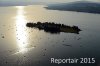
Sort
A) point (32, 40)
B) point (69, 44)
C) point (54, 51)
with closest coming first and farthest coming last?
point (54, 51), point (69, 44), point (32, 40)

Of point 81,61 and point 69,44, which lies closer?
point 81,61

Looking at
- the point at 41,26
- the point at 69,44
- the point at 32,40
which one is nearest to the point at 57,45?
the point at 69,44

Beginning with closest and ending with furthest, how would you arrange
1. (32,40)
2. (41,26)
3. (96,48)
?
(96,48)
(32,40)
(41,26)

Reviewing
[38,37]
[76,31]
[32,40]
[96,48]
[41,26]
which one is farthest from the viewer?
[41,26]

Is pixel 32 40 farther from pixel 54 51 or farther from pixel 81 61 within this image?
pixel 81 61

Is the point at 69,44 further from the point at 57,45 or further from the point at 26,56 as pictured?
the point at 26,56

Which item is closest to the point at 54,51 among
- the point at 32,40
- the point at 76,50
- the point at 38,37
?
the point at 76,50

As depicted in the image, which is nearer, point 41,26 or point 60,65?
point 60,65

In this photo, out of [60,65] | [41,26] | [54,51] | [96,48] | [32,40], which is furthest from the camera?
[41,26]
